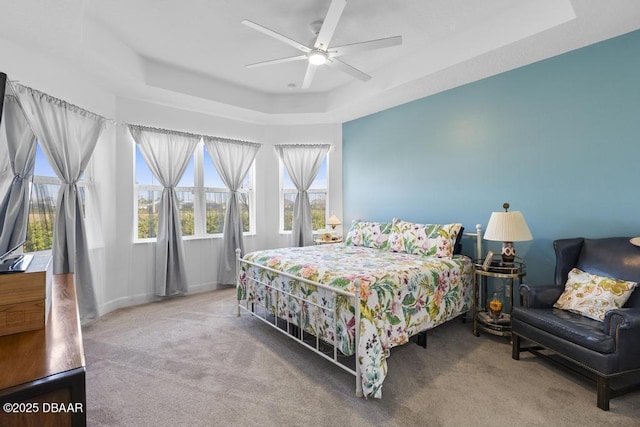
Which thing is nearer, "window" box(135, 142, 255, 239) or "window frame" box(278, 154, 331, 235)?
Result: "window" box(135, 142, 255, 239)

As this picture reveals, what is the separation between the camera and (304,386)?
7.34 ft

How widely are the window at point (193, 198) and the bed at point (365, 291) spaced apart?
5.20 feet

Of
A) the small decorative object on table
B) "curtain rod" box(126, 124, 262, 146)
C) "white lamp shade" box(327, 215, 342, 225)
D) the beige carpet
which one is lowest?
the beige carpet

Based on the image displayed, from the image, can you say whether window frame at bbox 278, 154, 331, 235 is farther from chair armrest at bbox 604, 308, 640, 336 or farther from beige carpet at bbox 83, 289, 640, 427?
chair armrest at bbox 604, 308, 640, 336

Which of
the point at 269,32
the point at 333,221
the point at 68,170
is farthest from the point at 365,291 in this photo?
the point at 68,170

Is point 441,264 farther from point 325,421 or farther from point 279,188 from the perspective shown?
point 279,188

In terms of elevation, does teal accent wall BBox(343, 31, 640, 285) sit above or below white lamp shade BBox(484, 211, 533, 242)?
above

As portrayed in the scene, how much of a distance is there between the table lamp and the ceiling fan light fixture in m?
2.26

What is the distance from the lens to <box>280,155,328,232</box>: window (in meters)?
5.54

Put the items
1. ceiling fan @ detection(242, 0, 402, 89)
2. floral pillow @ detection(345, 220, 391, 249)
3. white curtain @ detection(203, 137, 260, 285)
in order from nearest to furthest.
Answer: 1. ceiling fan @ detection(242, 0, 402, 89)
2. floral pillow @ detection(345, 220, 391, 249)
3. white curtain @ detection(203, 137, 260, 285)

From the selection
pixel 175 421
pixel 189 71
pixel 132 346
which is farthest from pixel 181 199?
pixel 175 421

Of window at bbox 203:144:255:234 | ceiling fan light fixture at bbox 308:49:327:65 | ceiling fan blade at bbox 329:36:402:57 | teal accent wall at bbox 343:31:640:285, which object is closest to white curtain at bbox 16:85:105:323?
window at bbox 203:144:255:234

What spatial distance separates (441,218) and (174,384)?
135 inches

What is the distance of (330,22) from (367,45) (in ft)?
1.47
